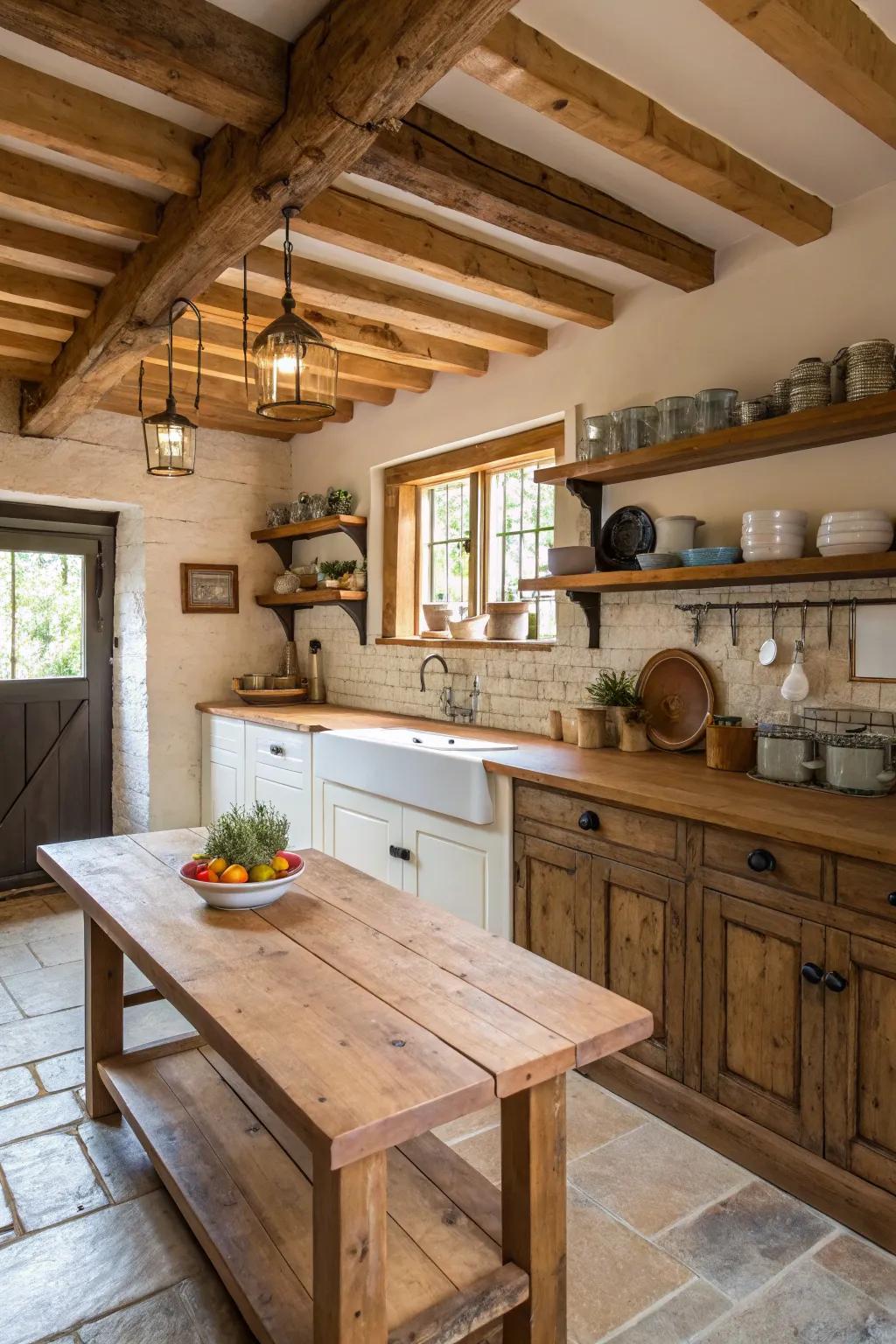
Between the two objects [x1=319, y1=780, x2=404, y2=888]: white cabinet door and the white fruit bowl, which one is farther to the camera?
[x1=319, y1=780, x2=404, y2=888]: white cabinet door

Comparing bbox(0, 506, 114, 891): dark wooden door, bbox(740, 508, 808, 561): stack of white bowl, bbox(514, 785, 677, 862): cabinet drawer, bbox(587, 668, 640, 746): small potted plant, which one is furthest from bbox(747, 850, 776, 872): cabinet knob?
bbox(0, 506, 114, 891): dark wooden door

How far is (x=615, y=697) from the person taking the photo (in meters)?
3.34

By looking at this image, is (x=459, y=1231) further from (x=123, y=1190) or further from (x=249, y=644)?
(x=249, y=644)

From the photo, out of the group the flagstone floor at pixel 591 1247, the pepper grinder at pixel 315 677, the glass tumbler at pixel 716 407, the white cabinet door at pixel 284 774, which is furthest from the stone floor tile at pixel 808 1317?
the pepper grinder at pixel 315 677

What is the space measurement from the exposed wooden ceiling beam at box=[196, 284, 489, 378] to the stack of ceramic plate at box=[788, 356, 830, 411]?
5.89 ft

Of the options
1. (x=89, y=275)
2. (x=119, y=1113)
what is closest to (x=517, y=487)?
(x=89, y=275)

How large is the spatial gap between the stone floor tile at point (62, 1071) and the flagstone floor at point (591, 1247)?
0.10 feet

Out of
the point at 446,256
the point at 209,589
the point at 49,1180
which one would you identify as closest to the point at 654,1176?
the point at 49,1180

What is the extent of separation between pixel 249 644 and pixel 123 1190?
3.61m

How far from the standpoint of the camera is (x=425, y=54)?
5.30 feet

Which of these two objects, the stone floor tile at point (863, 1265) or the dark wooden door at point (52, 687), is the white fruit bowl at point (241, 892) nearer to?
the stone floor tile at point (863, 1265)

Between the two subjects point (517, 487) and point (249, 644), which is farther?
point (249, 644)

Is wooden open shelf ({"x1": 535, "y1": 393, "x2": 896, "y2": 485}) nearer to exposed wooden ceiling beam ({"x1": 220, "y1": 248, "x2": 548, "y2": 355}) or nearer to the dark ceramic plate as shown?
the dark ceramic plate

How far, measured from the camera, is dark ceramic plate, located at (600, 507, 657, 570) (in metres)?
3.25
